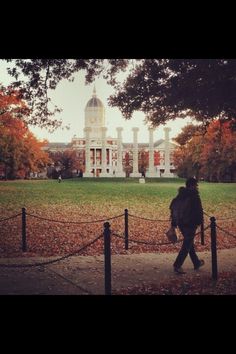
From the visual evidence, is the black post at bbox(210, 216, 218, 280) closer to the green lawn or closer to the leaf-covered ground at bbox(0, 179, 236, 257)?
the leaf-covered ground at bbox(0, 179, 236, 257)

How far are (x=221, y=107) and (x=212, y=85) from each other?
66 centimetres

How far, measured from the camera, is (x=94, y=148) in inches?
414

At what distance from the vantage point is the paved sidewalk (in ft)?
20.6

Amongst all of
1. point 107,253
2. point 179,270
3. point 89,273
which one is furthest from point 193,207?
point 89,273

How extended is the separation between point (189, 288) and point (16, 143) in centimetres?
634

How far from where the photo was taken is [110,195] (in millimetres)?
14289

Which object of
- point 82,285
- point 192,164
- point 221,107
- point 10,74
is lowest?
point 82,285

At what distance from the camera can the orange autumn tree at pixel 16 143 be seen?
8.90m

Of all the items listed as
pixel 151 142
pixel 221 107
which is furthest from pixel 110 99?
pixel 221 107

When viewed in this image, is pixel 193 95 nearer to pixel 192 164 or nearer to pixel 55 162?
pixel 192 164

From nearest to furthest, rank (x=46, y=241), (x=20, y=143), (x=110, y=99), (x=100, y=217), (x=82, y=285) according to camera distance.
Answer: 1. (x=82, y=285)
2. (x=110, y=99)
3. (x=46, y=241)
4. (x=20, y=143)
5. (x=100, y=217)

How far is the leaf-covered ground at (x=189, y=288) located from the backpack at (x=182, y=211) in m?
1.03

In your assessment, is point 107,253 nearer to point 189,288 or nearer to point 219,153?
point 189,288

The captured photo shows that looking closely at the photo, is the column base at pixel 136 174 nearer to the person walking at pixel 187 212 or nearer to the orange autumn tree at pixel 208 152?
the orange autumn tree at pixel 208 152
